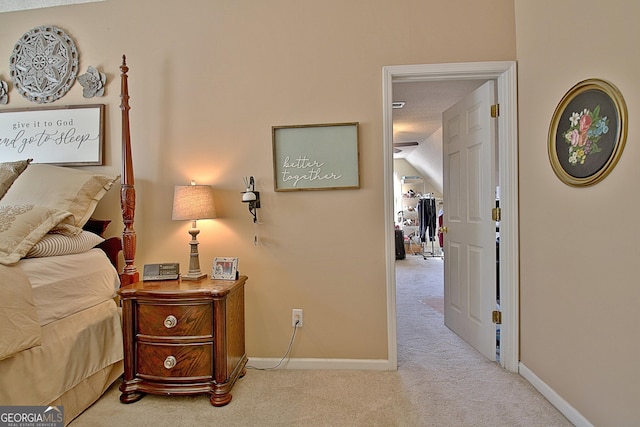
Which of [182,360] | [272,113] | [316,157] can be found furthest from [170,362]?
[272,113]

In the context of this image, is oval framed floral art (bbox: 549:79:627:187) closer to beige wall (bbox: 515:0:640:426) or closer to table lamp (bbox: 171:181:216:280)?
beige wall (bbox: 515:0:640:426)

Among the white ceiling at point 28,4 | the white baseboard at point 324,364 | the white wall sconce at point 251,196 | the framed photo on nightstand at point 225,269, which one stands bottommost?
the white baseboard at point 324,364

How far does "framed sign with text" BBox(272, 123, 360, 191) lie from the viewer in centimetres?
202

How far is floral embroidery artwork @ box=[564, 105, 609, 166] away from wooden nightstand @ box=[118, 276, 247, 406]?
1.86 m

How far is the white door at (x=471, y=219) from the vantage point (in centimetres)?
213

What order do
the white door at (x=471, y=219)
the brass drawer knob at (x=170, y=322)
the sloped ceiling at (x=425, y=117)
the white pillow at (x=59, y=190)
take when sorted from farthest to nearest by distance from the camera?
the sloped ceiling at (x=425, y=117), the white door at (x=471, y=219), the white pillow at (x=59, y=190), the brass drawer knob at (x=170, y=322)

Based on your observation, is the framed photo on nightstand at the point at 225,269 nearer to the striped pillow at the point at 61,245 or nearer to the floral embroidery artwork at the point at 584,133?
the striped pillow at the point at 61,245

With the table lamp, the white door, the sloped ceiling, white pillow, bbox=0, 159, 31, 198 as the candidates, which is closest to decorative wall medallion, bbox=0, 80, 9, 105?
white pillow, bbox=0, 159, 31, 198

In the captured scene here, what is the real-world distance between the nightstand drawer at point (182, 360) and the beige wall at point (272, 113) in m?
0.45

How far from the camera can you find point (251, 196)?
1948 millimetres

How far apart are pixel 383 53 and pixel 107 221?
7.03 feet

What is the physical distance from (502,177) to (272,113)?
1.55 metres

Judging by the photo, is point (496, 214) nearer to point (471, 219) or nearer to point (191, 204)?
point (471, 219)

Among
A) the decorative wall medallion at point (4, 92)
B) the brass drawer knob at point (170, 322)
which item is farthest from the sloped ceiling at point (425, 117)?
the decorative wall medallion at point (4, 92)
